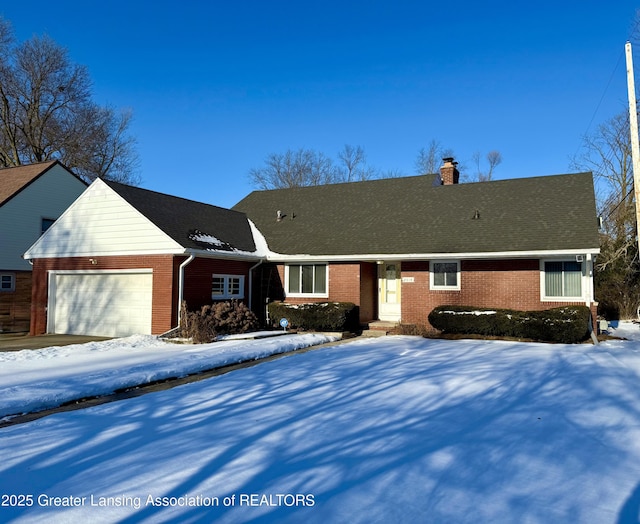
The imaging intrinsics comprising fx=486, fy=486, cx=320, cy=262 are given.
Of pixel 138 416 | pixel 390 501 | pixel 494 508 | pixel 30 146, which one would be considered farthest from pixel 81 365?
pixel 30 146

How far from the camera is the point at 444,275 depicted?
16.6 metres

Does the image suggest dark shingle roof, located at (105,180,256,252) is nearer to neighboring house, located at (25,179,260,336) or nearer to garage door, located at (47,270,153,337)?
neighboring house, located at (25,179,260,336)

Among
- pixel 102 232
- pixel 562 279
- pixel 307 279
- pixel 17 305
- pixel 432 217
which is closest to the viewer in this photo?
pixel 562 279

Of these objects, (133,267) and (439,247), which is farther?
(439,247)

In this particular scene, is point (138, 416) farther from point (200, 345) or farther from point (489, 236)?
point (489, 236)

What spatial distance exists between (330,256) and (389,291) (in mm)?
2894

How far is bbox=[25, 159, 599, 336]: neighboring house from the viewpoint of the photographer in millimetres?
15289

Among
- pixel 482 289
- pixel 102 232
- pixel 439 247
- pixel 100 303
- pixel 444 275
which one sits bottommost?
pixel 100 303

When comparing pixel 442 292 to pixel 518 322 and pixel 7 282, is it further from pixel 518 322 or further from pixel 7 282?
pixel 7 282

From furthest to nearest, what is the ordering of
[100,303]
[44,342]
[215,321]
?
[100,303] < [215,321] < [44,342]

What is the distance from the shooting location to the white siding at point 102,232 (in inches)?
617

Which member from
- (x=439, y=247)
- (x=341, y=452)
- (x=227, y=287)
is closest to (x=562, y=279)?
(x=439, y=247)

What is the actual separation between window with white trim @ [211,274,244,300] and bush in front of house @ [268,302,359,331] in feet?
5.09

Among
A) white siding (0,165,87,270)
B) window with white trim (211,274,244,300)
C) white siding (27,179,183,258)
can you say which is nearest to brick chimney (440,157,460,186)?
window with white trim (211,274,244,300)
